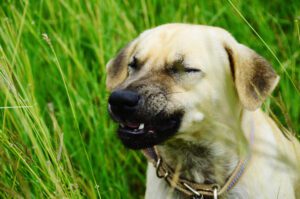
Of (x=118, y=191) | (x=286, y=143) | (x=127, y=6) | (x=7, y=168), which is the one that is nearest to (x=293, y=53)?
(x=286, y=143)

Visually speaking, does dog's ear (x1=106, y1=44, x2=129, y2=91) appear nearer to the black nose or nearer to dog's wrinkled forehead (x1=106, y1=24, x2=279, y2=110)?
dog's wrinkled forehead (x1=106, y1=24, x2=279, y2=110)

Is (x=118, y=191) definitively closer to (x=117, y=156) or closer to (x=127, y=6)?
(x=117, y=156)

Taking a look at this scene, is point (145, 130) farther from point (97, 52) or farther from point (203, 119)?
point (97, 52)

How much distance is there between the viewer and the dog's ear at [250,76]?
9.84ft

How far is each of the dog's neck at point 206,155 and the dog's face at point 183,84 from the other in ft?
0.38

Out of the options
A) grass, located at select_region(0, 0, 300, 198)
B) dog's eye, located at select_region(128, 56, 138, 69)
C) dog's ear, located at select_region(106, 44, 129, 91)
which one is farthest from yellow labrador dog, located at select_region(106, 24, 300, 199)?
grass, located at select_region(0, 0, 300, 198)

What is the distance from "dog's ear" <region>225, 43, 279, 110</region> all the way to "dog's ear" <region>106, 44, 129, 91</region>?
66 centimetres

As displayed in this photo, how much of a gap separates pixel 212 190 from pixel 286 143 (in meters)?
0.61

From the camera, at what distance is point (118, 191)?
3.51m

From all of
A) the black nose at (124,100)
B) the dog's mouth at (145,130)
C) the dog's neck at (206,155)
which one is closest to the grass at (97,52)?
the dog's neck at (206,155)

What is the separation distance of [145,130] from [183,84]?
323 millimetres

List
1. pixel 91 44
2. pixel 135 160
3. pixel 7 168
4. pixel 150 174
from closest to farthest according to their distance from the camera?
1. pixel 7 168
2. pixel 150 174
3. pixel 135 160
4. pixel 91 44

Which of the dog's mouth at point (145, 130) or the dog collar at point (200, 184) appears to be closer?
the dog's mouth at point (145, 130)

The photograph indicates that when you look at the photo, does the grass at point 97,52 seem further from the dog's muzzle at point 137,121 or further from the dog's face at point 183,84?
the dog's muzzle at point 137,121
